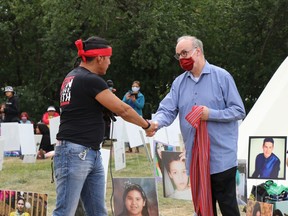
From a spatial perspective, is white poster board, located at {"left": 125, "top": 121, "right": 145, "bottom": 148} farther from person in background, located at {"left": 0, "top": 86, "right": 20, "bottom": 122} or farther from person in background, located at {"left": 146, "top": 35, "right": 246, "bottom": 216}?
person in background, located at {"left": 0, "top": 86, "right": 20, "bottom": 122}

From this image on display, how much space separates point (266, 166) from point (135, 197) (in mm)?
1501

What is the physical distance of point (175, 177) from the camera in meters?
7.20

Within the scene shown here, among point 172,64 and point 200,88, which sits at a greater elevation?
point 172,64

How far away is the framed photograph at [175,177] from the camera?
713cm

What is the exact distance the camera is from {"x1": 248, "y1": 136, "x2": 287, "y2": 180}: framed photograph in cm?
638

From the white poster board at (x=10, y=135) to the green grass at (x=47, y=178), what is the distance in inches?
13.8

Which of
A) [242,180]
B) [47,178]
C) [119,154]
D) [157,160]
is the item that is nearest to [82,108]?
[242,180]

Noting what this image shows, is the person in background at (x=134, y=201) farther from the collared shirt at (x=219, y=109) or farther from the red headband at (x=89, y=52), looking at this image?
the red headband at (x=89, y=52)

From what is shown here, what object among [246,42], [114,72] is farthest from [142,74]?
[246,42]

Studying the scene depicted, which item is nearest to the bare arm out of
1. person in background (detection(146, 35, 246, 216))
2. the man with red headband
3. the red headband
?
the man with red headband

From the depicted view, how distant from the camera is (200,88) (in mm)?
4434

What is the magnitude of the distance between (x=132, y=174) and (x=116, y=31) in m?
12.9

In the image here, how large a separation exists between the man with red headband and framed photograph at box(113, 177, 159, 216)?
1378 millimetres

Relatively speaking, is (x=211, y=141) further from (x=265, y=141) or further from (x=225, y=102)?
(x=265, y=141)
